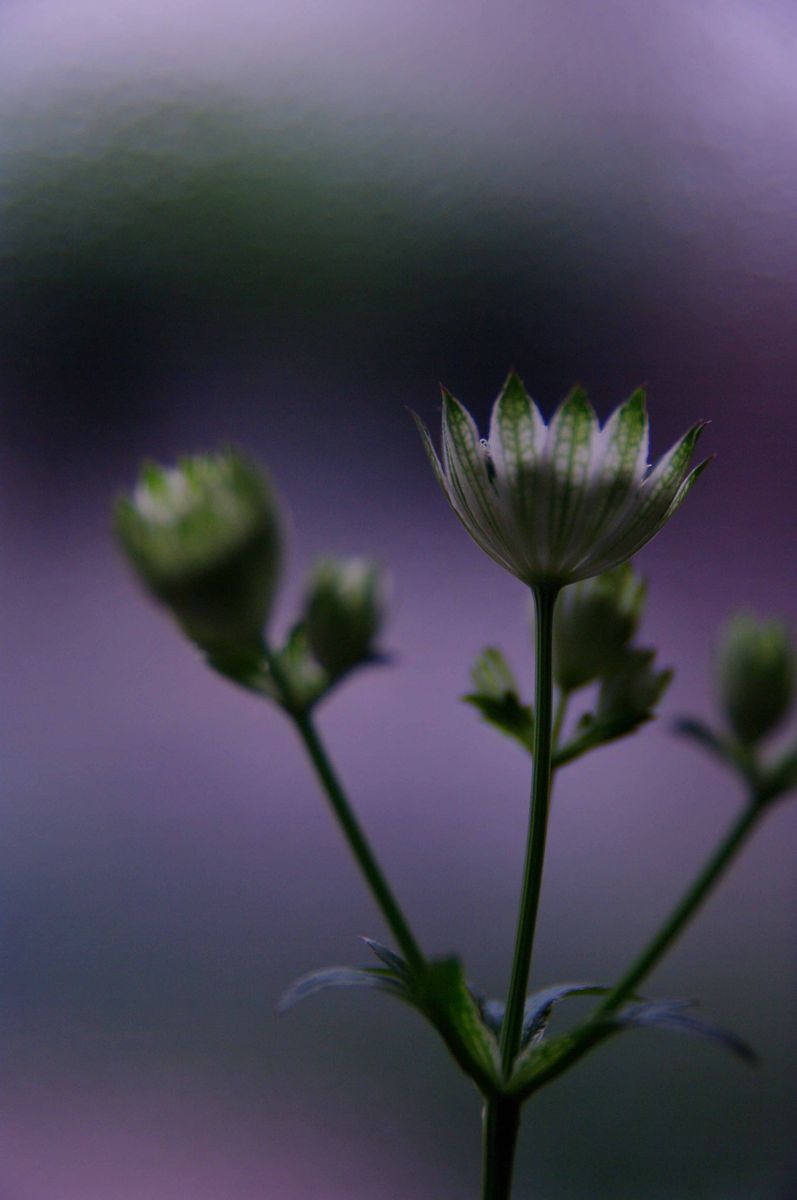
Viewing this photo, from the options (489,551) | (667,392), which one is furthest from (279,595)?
(667,392)

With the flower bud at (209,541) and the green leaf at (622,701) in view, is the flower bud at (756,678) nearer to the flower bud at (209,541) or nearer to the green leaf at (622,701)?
the green leaf at (622,701)

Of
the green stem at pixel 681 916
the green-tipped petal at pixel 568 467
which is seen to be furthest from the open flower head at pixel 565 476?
the green stem at pixel 681 916

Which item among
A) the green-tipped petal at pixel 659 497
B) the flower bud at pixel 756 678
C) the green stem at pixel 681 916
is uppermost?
the green-tipped petal at pixel 659 497

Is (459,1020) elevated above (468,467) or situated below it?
below

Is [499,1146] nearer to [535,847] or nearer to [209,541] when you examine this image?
[535,847]

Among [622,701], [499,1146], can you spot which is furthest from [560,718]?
[499,1146]

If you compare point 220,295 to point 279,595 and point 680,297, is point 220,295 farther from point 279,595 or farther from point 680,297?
point 279,595
